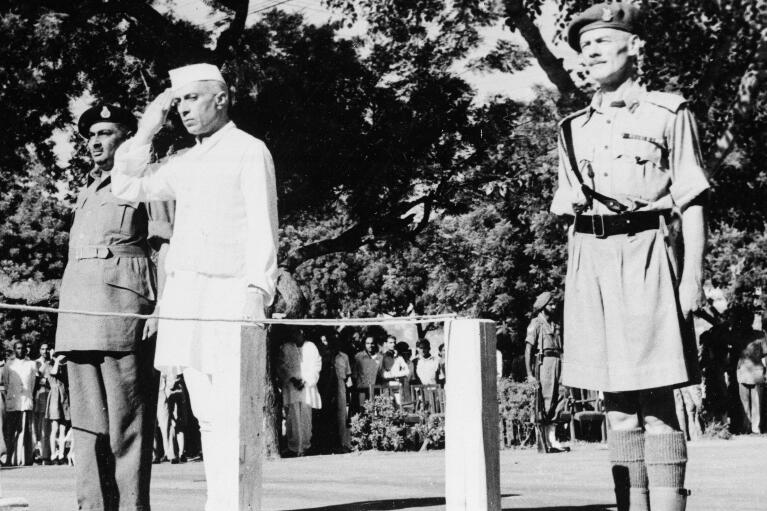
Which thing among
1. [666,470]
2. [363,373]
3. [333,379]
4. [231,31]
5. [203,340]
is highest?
[231,31]

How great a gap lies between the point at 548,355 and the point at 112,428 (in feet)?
36.2

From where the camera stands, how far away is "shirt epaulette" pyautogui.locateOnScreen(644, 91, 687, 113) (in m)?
5.36

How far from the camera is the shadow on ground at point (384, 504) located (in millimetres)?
8188

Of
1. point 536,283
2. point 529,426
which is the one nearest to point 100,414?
point 529,426

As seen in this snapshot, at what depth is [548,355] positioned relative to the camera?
16719mm

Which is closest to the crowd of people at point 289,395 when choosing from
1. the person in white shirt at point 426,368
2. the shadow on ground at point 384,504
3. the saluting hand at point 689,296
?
the person in white shirt at point 426,368

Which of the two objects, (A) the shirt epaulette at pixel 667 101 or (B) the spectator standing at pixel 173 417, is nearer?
(A) the shirt epaulette at pixel 667 101

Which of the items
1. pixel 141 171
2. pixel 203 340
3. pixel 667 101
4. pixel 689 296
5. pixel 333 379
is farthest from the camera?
pixel 333 379

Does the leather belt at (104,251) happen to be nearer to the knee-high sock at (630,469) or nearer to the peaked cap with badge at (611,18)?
the peaked cap with badge at (611,18)

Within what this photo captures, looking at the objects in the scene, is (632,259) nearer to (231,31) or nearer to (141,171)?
(141,171)

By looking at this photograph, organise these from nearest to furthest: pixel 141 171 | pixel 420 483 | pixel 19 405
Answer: pixel 141 171
pixel 420 483
pixel 19 405

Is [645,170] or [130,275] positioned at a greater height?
[645,170]

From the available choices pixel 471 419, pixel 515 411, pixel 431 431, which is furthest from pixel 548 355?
pixel 471 419

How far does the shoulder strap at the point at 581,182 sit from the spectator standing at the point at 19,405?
16785 mm
